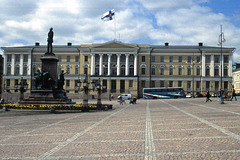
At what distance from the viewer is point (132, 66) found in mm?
80438

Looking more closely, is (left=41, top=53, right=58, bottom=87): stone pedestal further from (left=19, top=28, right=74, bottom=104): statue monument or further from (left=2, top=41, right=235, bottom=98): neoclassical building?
(left=2, top=41, right=235, bottom=98): neoclassical building

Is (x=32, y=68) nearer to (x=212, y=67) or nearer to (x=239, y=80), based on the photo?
(x=212, y=67)

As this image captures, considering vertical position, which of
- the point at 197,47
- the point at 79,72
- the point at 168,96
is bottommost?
the point at 168,96

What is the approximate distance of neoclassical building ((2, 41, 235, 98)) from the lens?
78.4 m

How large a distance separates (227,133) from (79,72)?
73.6 metres

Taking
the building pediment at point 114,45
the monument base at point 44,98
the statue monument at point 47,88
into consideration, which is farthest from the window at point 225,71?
the monument base at point 44,98

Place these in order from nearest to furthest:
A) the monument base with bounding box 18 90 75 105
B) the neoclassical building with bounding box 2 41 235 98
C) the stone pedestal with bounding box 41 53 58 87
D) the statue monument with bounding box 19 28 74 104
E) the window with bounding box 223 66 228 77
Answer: the monument base with bounding box 18 90 75 105
the statue monument with bounding box 19 28 74 104
the stone pedestal with bounding box 41 53 58 87
the neoclassical building with bounding box 2 41 235 98
the window with bounding box 223 66 228 77

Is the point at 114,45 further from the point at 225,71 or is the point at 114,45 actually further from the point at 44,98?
the point at 44,98

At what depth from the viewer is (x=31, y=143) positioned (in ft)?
31.0

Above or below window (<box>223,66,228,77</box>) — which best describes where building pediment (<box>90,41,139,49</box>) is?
above

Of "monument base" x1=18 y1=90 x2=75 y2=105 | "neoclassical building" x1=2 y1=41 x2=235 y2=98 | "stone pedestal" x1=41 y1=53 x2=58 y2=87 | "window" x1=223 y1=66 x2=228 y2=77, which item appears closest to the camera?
"monument base" x1=18 y1=90 x2=75 y2=105

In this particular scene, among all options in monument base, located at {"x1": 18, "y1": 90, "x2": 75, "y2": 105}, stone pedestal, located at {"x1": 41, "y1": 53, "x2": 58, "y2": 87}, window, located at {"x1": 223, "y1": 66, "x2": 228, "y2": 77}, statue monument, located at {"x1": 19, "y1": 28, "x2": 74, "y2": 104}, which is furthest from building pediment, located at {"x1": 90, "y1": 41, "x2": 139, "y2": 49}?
monument base, located at {"x1": 18, "y1": 90, "x2": 75, "y2": 105}

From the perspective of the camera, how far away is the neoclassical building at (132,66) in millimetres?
78375

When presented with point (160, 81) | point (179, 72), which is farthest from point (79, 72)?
point (179, 72)
